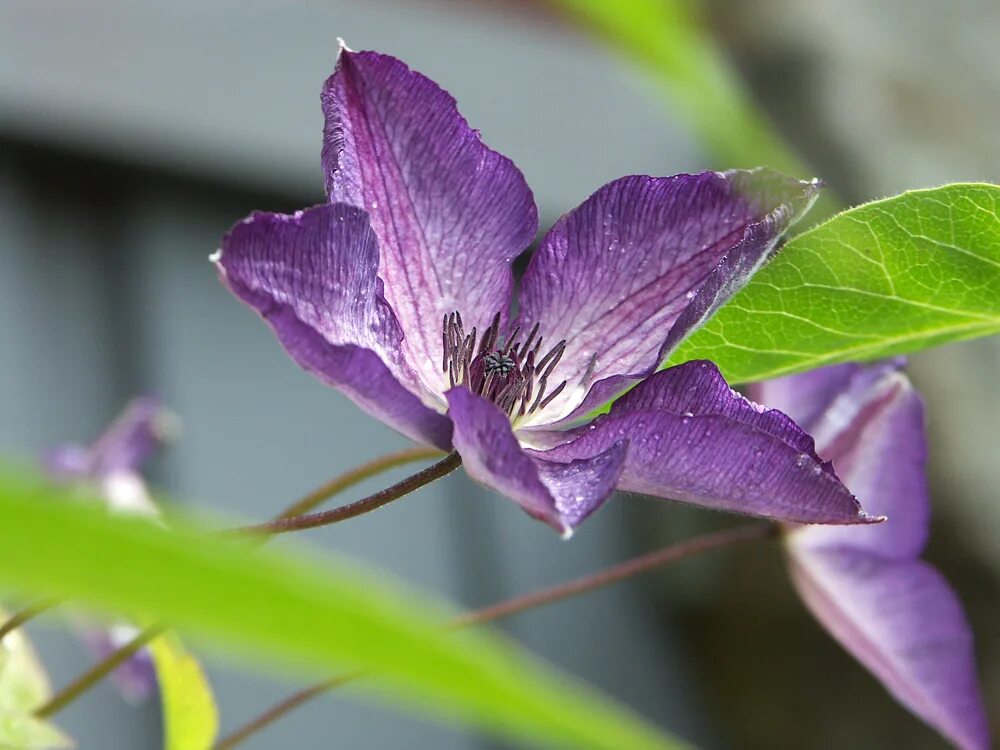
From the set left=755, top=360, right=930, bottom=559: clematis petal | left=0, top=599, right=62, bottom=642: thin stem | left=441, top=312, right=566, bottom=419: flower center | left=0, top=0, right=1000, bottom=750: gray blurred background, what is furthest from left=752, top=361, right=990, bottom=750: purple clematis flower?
left=0, top=0, right=1000, bottom=750: gray blurred background

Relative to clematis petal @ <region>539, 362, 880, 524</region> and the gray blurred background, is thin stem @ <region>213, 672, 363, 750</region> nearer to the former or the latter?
clematis petal @ <region>539, 362, 880, 524</region>

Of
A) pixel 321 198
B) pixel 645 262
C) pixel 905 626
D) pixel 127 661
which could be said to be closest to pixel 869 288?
pixel 645 262

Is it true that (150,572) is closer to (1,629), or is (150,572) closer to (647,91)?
(1,629)

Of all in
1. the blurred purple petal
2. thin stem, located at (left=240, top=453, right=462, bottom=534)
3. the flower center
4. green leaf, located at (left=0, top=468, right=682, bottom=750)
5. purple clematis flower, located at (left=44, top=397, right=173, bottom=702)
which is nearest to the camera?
green leaf, located at (left=0, top=468, right=682, bottom=750)

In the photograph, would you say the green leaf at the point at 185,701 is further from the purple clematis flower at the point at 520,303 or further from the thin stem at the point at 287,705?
the purple clematis flower at the point at 520,303

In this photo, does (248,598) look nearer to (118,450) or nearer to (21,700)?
(21,700)
